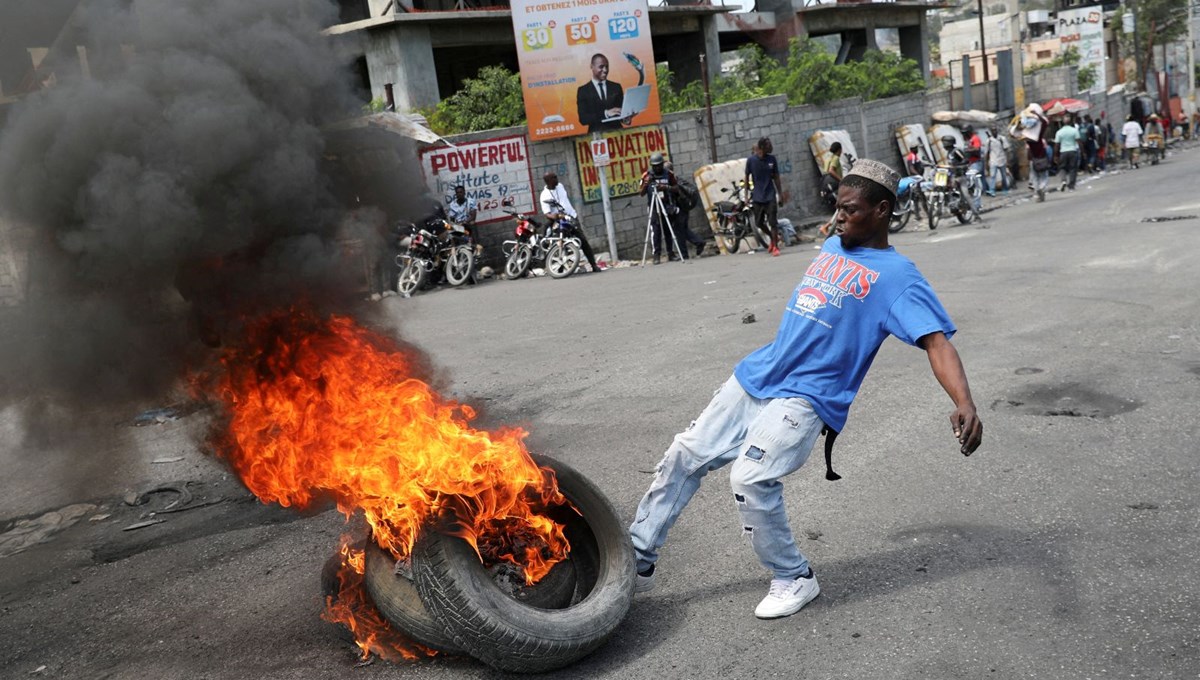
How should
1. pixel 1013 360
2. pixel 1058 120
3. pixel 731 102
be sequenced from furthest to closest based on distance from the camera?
pixel 1058 120
pixel 731 102
pixel 1013 360

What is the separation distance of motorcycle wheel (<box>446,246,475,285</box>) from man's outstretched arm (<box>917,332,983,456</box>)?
14.0m

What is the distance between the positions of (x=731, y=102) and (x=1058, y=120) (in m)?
13.4

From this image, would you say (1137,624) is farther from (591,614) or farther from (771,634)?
(591,614)

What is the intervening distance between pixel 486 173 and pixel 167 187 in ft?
48.9

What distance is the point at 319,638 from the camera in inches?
160

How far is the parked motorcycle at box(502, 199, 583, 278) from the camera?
17.7 m

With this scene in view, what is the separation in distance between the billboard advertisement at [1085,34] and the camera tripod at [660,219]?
39.5 metres


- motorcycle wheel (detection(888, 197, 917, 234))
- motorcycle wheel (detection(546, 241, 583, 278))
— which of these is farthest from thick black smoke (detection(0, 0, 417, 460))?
motorcycle wheel (detection(888, 197, 917, 234))

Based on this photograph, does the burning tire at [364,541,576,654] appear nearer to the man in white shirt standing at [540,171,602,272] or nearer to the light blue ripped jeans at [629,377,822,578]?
the light blue ripped jeans at [629,377,822,578]

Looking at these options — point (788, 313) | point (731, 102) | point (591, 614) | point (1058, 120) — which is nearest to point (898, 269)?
point (788, 313)

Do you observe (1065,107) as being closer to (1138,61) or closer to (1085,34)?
(1138,61)

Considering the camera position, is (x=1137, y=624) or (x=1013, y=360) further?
(x=1013, y=360)

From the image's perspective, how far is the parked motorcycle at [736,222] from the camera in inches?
730

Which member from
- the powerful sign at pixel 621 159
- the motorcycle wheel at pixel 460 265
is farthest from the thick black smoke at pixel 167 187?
the powerful sign at pixel 621 159
